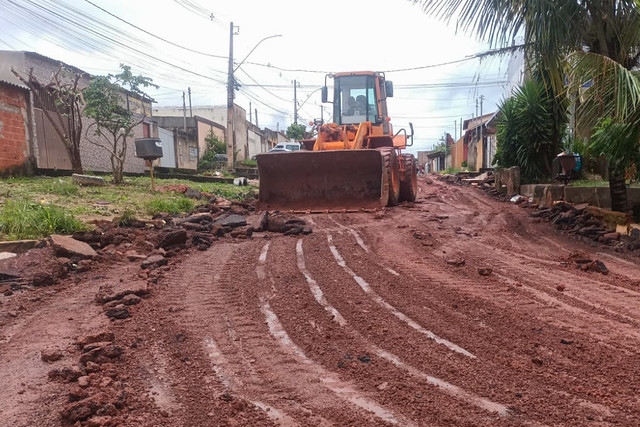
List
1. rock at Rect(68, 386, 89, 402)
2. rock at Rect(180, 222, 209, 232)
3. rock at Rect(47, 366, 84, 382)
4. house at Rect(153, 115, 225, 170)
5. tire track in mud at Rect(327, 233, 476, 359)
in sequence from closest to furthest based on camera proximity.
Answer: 1. rock at Rect(68, 386, 89, 402)
2. rock at Rect(47, 366, 84, 382)
3. tire track in mud at Rect(327, 233, 476, 359)
4. rock at Rect(180, 222, 209, 232)
5. house at Rect(153, 115, 225, 170)

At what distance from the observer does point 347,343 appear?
10.4 ft

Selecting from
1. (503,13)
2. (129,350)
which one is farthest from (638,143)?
(129,350)

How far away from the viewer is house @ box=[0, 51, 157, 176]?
48.1ft

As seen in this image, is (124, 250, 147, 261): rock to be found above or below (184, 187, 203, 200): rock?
below

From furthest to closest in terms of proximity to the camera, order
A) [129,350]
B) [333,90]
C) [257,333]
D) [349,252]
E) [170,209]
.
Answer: [333,90] < [170,209] < [349,252] < [257,333] < [129,350]

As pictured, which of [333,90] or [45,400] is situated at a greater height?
[333,90]

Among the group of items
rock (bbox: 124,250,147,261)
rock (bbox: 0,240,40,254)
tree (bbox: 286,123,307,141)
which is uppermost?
tree (bbox: 286,123,307,141)

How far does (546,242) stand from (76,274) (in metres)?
6.43

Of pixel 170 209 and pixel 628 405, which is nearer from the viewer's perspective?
pixel 628 405

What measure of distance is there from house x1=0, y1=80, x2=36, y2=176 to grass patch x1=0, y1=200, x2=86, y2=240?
7.39m

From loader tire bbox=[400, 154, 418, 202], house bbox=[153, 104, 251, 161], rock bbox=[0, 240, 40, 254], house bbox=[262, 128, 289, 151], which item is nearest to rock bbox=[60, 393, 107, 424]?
rock bbox=[0, 240, 40, 254]

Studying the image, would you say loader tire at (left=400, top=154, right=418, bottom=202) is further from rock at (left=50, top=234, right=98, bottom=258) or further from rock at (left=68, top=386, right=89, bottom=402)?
rock at (left=68, top=386, right=89, bottom=402)

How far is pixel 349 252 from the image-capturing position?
6160mm

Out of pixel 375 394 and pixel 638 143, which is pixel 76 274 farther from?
pixel 638 143
